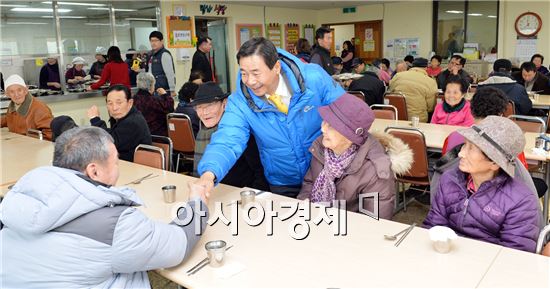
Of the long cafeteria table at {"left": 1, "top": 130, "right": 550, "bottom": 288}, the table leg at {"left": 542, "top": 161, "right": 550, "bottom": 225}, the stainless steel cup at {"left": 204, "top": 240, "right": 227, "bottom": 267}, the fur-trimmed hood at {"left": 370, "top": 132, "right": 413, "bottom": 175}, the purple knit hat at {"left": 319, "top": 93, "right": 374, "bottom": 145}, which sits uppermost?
the purple knit hat at {"left": 319, "top": 93, "right": 374, "bottom": 145}

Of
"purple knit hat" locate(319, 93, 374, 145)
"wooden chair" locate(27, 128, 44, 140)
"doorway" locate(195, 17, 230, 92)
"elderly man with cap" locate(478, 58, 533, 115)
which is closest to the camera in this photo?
"purple knit hat" locate(319, 93, 374, 145)

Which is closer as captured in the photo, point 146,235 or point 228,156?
point 146,235

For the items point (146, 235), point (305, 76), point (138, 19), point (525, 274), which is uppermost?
point (138, 19)

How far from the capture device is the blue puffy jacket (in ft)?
7.44

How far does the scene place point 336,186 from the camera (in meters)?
2.20

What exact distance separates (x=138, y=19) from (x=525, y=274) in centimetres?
769

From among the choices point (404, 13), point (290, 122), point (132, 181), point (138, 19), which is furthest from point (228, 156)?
point (404, 13)

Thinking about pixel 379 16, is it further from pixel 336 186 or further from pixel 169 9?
pixel 336 186

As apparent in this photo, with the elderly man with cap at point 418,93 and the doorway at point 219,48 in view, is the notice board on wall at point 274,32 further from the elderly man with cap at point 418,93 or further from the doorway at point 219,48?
the elderly man with cap at point 418,93

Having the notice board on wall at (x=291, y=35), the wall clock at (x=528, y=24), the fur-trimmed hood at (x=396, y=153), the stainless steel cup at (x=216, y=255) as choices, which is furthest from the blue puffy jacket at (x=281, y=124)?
the notice board on wall at (x=291, y=35)

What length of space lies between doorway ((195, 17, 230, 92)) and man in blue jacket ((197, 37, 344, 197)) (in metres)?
7.34

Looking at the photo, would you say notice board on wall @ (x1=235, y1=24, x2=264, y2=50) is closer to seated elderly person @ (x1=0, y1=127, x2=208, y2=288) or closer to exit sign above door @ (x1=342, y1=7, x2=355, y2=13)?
exit sign above door @ (x1=342, y1=7, x2=355, y2=13)

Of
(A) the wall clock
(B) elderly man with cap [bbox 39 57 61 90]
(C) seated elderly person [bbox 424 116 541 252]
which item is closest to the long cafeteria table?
(C) seated elderly person [bbox 424 116 541 252]

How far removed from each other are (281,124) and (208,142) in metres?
0.63
